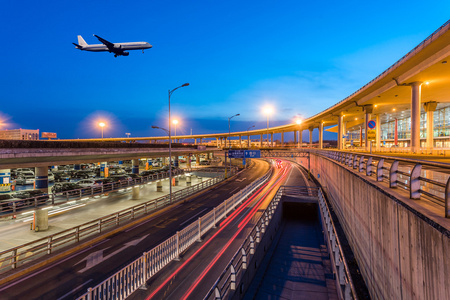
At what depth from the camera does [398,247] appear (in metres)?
6.67

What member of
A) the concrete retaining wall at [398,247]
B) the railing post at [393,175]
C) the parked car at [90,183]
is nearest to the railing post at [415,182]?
the concrete retaining wall at [398,247]

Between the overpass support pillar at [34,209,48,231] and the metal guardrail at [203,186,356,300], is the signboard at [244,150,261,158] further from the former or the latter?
the overpass support pillar at [34,209,48,231]

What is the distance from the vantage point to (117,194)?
3759 cm

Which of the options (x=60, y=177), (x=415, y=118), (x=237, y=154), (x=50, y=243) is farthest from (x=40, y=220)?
(x=415, y=118)

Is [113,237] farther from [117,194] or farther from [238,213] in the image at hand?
[117,194]

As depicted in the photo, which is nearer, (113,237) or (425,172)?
(425,172)

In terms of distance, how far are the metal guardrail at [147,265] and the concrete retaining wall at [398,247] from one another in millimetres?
8374

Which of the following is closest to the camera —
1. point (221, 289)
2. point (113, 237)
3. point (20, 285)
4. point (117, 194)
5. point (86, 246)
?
point (221, 289)

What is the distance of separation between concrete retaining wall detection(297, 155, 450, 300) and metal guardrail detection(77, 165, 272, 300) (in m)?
8.37

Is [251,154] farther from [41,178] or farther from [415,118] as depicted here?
[41,178]

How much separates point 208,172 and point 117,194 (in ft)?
93.4

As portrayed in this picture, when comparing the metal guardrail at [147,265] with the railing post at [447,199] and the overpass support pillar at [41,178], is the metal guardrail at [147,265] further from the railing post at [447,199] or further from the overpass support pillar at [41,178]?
the overpass support pillar at [41,178]

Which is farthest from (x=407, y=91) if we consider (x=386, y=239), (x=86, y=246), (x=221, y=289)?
(x=86, y=246)

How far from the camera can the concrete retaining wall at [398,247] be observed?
462 centimetres
